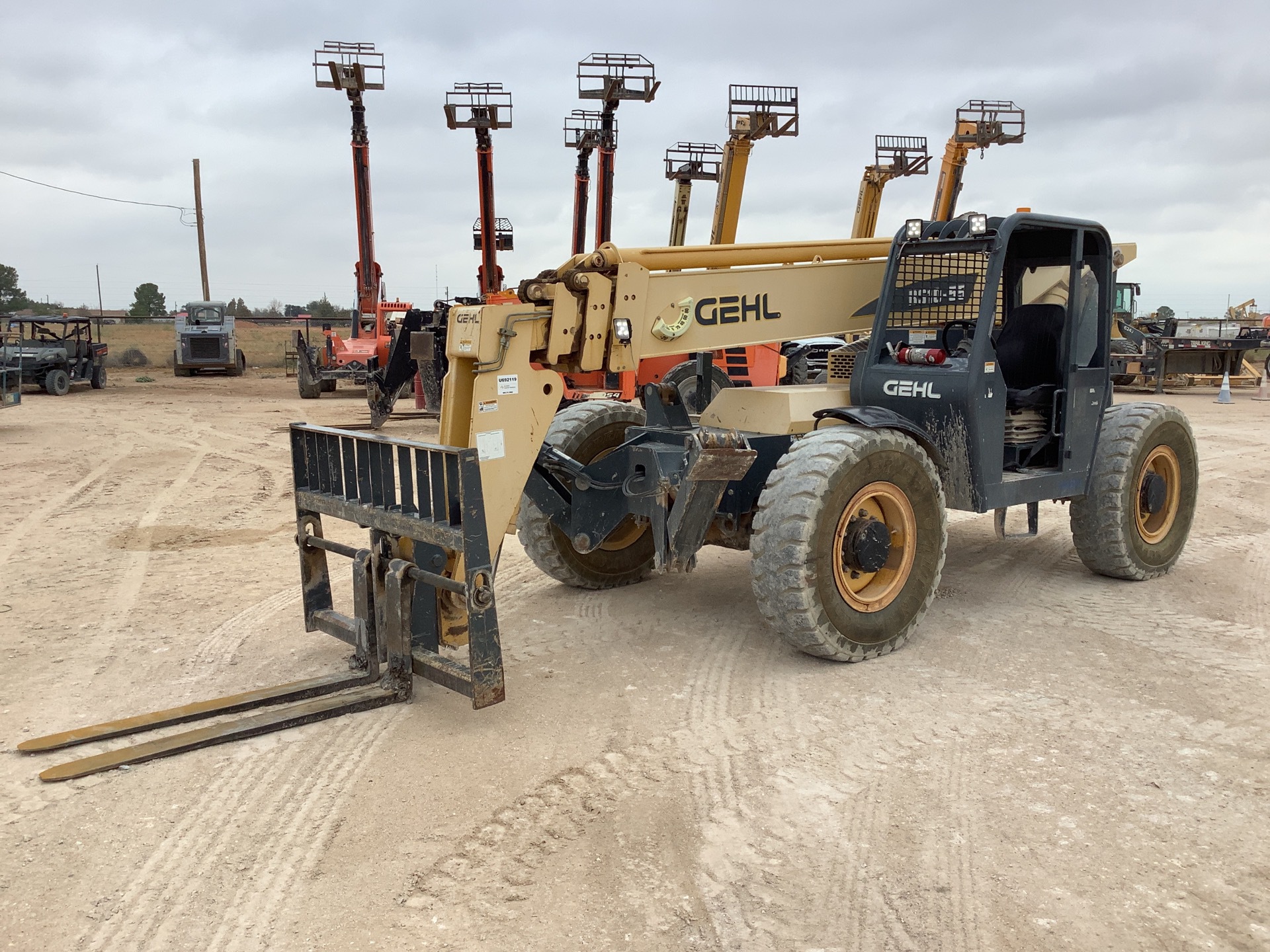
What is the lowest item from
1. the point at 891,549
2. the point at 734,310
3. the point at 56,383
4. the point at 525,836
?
the point at 525,836

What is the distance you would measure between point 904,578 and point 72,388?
2543 centimetres

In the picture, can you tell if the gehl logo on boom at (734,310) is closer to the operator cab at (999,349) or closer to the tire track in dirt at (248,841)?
the operator cab at (999,349)

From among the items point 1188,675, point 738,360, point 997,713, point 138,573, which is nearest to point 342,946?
point 997,713

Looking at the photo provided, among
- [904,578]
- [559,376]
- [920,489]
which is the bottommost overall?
[904,578]

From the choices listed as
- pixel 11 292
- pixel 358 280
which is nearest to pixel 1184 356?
pixel 358 280

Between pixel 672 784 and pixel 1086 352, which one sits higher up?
pixel 1086 352

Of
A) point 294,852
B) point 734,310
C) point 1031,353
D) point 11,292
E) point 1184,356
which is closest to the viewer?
point 294,852

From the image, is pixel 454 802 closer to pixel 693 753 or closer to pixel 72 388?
pixel 693 753

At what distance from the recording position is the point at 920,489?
5.77 meters

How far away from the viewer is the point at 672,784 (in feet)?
13.6

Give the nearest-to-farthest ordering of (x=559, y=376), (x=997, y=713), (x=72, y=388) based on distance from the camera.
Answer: (x=997, y=713)
(x=559, y=376)
(x=72, y=388)

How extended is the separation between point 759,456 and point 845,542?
2.88ft

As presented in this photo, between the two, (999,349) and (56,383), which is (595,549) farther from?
(56,383)

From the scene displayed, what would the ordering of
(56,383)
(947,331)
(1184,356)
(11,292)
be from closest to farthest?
(947,331) < (56,383) < (1184,356) < (11,292)
